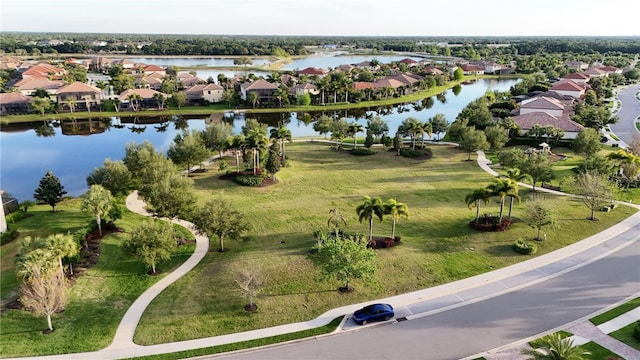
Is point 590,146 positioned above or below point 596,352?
above

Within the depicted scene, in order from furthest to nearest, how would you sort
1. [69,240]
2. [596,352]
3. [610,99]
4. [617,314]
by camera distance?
[610,99]
[69,240]
[617,314]
[596,352]

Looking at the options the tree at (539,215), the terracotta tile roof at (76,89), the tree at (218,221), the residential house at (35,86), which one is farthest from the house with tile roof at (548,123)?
the residential house at (35,86)

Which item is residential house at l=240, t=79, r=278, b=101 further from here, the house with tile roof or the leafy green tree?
the leafy green tree

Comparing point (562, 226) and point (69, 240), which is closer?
point (69, 240)

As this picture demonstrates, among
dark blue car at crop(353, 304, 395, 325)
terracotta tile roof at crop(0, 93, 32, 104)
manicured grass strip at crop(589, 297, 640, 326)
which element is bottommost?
manicured grass strip at crop(589, 297, 640, 326)

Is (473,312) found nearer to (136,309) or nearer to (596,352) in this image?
(596,352)

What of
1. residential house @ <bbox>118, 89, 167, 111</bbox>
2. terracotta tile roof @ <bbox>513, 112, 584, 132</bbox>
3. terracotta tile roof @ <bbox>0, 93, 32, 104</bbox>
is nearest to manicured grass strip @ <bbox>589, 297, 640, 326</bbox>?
terracotta tile roof @ <bbox>513, 112, 584, 132</bbox>

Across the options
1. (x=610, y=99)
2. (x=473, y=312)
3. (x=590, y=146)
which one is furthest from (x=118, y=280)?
(x=610, y=99)

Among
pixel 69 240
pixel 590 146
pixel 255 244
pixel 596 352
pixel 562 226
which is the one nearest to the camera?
pixel 596 352
